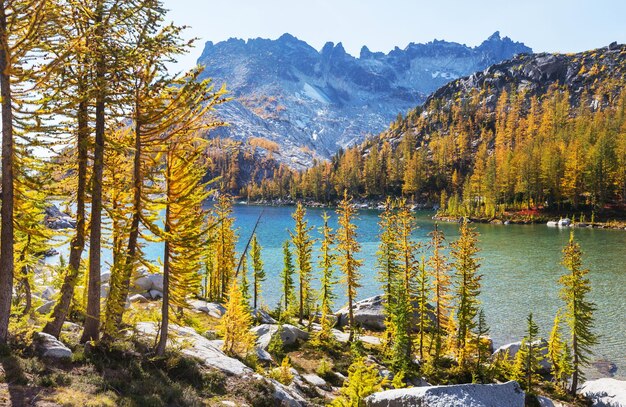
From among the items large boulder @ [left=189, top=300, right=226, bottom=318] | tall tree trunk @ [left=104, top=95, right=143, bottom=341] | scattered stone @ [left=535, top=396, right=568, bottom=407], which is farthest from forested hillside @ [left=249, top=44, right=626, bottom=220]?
tall tree trunk @ [left=104, top=95, right=143, bottom=341]

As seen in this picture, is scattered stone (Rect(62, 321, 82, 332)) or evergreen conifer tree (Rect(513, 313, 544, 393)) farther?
evergreen conifer tree (Rect(513, 313, 544, 393))

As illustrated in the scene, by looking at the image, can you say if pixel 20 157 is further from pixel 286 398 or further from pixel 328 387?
pixel 328 387

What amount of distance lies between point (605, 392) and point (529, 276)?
27.2 metres

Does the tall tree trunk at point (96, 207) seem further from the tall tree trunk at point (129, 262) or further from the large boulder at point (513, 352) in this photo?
the large boulder at point (513, 352)

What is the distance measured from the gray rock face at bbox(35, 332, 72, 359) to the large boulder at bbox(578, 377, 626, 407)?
2635cm

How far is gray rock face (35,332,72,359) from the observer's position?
13.4 metres

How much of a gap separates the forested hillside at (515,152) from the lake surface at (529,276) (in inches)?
739

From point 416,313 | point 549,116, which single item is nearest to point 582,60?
point 549,116

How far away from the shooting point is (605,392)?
2228 cm

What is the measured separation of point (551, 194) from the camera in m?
99.0

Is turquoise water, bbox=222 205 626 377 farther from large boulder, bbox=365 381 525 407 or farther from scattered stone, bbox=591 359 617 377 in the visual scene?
large boulder, bbox=365 381 525 407

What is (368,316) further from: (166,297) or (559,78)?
(559,78)

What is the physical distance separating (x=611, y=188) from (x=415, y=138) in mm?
95242

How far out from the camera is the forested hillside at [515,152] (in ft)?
313
